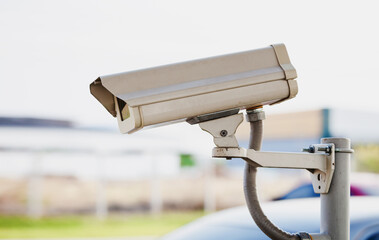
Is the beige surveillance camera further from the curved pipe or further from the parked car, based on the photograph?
the parked car

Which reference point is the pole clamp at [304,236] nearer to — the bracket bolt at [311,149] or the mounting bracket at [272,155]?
the mounting bracket at [272,155]

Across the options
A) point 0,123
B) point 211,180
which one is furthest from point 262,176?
point 0,123

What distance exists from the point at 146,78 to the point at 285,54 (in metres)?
0.41

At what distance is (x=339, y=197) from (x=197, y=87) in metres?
0.58

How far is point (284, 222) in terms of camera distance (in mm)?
2148

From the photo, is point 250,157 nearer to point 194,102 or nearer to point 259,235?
point 194,102

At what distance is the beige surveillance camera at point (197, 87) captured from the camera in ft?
5.02

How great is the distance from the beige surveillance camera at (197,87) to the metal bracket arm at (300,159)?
0.13 metres

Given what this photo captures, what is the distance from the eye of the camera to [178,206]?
1112 centimetres

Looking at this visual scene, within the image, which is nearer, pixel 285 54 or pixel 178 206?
pixel 285 54

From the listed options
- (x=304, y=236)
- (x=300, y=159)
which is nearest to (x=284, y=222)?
(x=304, y=236)

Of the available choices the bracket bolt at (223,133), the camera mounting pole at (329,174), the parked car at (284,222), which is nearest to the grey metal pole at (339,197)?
the camera mounting pole at (329,174)

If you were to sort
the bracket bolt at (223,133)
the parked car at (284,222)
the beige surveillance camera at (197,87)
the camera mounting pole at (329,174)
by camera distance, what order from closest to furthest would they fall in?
the beige surveillance camera at (197,87) → the bracket bolt at (223,133) → the camera mounting pole at (329,174) → the parked car at (284,222)

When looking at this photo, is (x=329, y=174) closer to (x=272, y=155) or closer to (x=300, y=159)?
(x=300, y=159)
